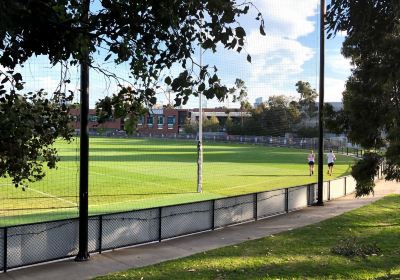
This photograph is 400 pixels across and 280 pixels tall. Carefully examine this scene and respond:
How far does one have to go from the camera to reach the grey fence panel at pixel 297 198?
659 inches

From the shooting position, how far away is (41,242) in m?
9.73

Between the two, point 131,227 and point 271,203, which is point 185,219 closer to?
point 131,227

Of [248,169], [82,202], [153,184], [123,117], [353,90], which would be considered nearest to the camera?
[123,117]

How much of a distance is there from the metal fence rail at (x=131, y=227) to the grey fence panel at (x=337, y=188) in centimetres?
426

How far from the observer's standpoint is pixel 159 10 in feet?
10.3

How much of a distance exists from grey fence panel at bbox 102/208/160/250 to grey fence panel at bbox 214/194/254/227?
7.68ft

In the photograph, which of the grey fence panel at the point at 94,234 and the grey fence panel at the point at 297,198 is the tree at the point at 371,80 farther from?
the grey fence panel at the point at 94,234

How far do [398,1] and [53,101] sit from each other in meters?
4.86

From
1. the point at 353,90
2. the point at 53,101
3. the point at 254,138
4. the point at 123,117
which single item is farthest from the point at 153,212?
the point at 254,138

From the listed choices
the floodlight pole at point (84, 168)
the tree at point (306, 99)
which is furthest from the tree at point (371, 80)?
the tree at point (306, 99)

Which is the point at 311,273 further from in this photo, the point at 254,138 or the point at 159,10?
the point at 254,138

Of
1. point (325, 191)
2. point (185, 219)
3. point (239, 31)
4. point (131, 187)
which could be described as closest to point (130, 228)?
point (185, 219)

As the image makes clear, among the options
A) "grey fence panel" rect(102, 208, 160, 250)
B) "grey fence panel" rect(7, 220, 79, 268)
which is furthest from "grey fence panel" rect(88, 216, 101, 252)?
"grey fence panel" rect(7, 220, 79, 268)

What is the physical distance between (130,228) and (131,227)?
4 cm
